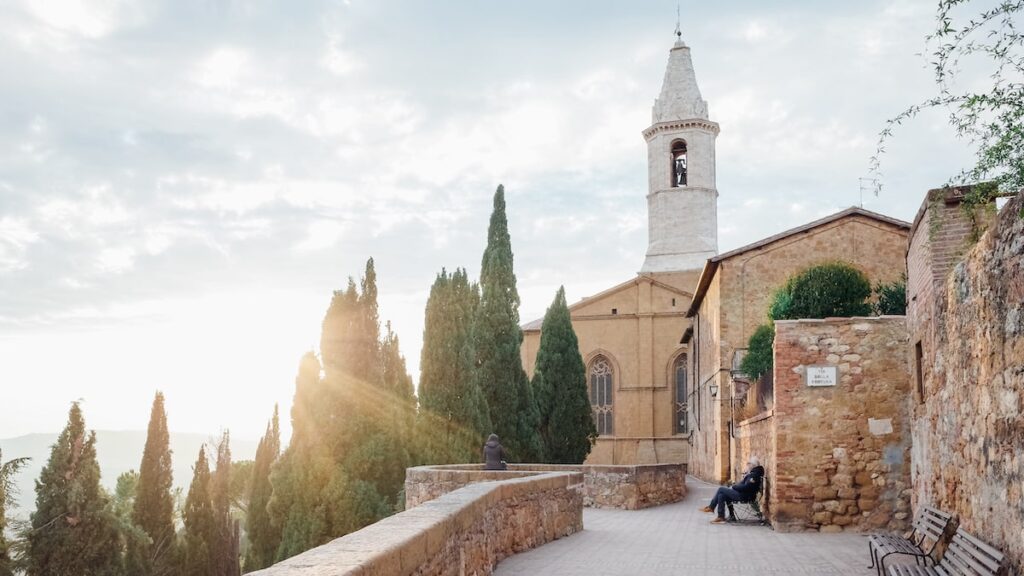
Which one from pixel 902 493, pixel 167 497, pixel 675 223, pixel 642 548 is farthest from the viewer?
pixel 675 223

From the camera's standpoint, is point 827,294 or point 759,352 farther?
point 759,352

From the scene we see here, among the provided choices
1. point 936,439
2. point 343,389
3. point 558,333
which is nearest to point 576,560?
point 936,439

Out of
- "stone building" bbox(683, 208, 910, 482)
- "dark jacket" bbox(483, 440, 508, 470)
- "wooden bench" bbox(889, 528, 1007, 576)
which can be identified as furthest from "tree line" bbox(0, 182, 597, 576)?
"wooden bench" bbox(889, 528, 1007, 576)

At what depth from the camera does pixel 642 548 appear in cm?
1165

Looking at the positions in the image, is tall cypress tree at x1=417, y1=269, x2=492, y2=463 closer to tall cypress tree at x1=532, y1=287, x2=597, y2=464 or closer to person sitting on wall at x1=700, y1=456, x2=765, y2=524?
tall cypress tree at x1=532, y1=287, x2=597, y2=464

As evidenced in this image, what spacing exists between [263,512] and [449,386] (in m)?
9.26

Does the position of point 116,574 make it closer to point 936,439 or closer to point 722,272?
point 722,272

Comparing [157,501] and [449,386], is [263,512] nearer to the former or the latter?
[157,501]

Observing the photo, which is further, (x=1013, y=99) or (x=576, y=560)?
(x=576, y=560)

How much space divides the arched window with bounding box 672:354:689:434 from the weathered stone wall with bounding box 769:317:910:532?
97.4ft

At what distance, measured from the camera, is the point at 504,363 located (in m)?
27.9

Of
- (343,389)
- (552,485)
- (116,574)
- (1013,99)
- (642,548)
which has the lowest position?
(116,574)

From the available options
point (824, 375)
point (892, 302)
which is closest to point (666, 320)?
point (892, 302)

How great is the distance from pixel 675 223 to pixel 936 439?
38999 millimetres
